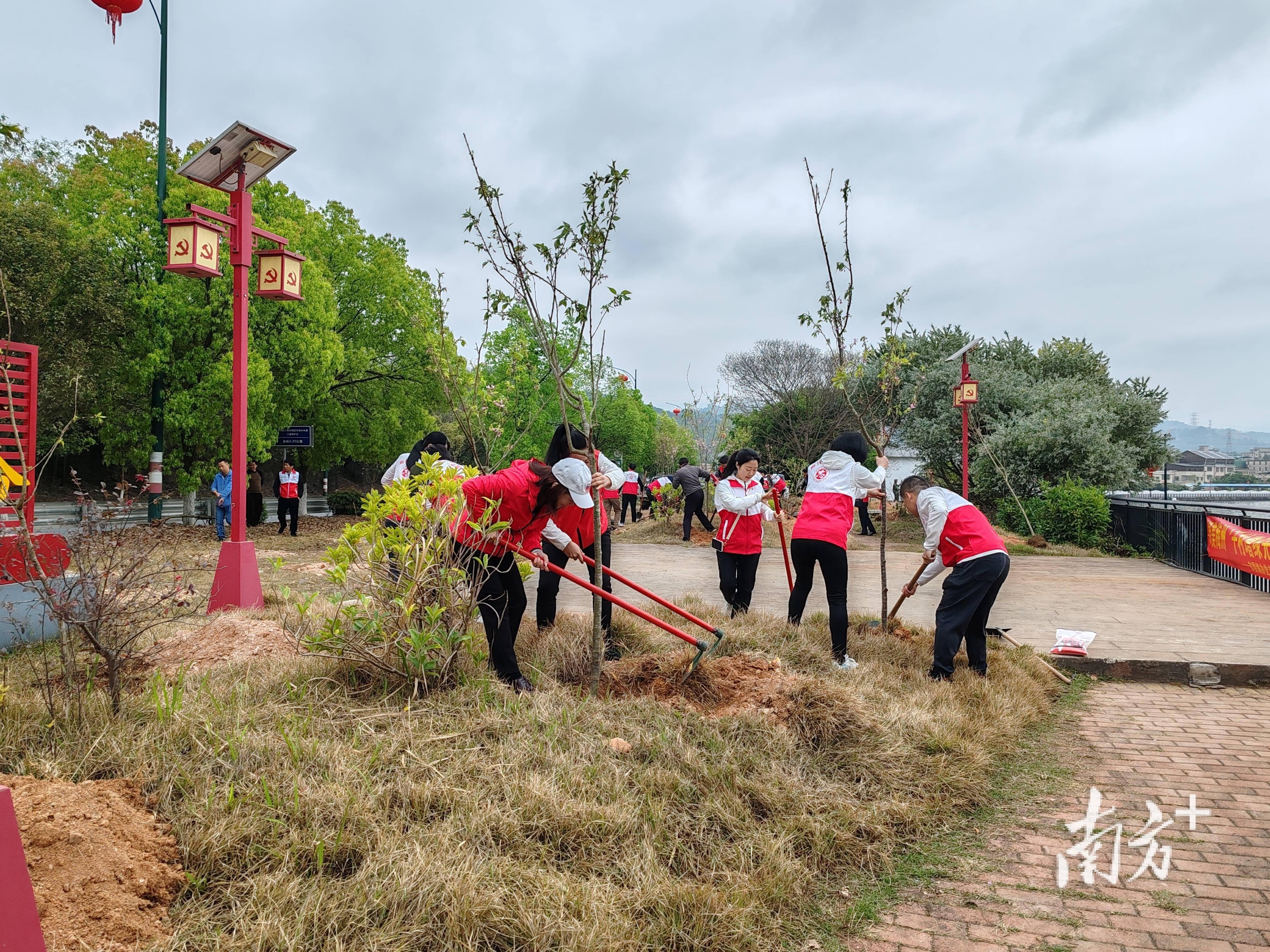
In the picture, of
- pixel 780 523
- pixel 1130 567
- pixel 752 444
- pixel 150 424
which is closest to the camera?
pixel 780 523

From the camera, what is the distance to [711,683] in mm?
4441

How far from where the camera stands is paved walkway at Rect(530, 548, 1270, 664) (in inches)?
262

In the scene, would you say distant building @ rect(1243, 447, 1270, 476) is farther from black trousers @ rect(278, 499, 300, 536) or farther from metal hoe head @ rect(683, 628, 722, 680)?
metal hoe head @ rect(683, 628, 722, 680)

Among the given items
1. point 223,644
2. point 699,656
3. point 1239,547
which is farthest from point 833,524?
point 1239,547

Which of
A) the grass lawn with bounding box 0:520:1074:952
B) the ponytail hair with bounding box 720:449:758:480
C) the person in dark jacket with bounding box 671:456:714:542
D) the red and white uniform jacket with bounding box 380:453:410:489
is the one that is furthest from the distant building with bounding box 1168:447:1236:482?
the grass lawn with bounding box 0:520:1074:952

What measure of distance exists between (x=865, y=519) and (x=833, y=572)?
512 inches

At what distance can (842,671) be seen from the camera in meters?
4.88

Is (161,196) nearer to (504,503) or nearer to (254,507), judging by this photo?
(254,507)

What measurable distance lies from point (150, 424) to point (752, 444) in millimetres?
21239

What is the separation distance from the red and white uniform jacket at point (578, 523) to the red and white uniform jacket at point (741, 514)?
996mm

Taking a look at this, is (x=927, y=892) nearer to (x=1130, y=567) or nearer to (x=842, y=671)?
(x=842, y=671)

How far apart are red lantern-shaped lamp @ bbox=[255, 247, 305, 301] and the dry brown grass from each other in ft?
14.7

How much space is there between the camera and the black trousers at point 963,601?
511cm

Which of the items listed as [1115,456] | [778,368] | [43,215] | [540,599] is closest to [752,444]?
[778,368]
